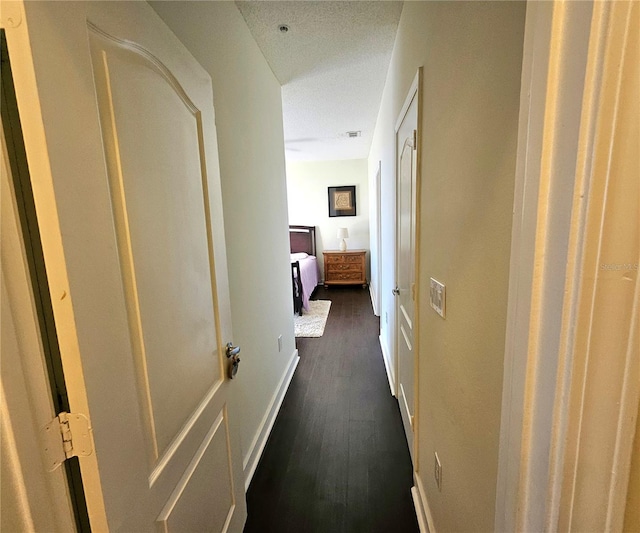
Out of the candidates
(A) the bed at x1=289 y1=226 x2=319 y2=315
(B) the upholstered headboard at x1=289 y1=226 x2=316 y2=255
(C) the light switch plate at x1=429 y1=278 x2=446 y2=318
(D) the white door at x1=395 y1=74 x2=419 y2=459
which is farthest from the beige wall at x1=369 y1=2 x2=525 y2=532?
(B) the upholstered headboard at x1=289 y1=226 x2=316 y2=255

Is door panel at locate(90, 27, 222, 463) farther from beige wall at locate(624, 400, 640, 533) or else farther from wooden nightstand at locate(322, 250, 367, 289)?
wooden nightstand at locate(322, 250, 367, 289)

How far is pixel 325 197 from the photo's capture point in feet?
20.6

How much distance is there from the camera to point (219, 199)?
44.9 inches

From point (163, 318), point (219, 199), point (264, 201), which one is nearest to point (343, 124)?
point (264, 201)

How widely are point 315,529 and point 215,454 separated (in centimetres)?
77

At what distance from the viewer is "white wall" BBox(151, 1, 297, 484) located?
4.48ft

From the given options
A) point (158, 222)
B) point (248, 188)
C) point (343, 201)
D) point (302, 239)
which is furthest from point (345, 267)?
point (158, 222)

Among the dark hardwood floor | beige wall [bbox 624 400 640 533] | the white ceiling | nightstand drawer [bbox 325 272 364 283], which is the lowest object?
the dark hardwood floor

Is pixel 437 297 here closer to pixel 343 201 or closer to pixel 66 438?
pixel 66 438

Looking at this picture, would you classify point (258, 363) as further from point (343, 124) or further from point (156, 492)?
point (343, 124)

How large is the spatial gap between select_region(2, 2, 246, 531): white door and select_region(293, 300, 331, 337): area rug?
2.76 m

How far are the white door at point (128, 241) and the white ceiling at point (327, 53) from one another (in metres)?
1.12

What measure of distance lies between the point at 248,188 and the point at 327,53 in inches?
47.4

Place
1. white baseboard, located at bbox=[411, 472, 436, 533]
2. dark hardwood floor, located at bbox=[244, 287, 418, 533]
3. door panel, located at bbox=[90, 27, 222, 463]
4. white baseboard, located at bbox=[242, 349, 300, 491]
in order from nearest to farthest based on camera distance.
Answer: door panel, located at bbox=[90, 27, 222, 463] → white baseboard, located at bbox=[411, 472, 436, 533] → dark hardwood floor, located at bbox=[244, 287, 418, 533] → white baseboard, located at bbox=[242, 349, 300, 491]
